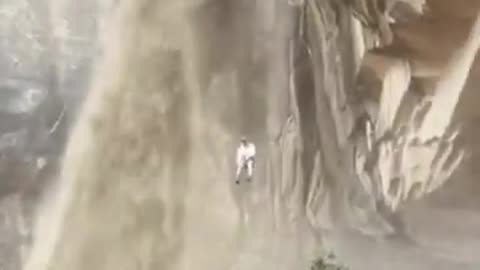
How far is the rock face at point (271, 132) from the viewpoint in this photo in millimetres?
1657

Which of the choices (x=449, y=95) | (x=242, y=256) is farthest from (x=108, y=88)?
(x=449, y=95)

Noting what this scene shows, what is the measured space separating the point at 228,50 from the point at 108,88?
0.69 ft

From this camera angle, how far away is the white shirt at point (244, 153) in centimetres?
168

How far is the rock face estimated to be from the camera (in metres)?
1.66

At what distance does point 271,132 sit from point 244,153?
2.3 inches

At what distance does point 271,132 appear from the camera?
1.69m

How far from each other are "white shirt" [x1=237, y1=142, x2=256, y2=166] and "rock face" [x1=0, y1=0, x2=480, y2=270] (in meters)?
0.01

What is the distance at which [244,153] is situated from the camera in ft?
5.52

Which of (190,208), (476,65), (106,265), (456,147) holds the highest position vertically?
(476,65)

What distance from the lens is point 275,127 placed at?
1.69m

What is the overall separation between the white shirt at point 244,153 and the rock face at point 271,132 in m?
0.01

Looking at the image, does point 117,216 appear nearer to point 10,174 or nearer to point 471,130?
point 10,174

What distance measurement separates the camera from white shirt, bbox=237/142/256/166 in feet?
5.52

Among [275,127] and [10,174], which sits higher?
[275,127]
